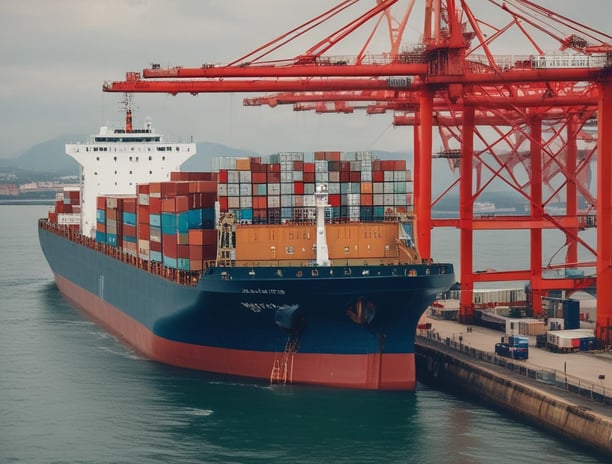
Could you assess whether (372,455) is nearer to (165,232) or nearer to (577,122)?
(165,232)

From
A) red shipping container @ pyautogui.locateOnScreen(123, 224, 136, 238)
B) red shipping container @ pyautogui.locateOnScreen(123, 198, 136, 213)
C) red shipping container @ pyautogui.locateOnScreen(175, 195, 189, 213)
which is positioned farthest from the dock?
red shipping container @ pyautogui.locateOnScreen(123, 198, 136, 213)

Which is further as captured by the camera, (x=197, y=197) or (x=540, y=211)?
(x=540, y=211)

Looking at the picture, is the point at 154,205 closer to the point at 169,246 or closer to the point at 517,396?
the point at 169,246

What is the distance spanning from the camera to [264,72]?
38.7m

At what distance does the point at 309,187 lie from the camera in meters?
35.1

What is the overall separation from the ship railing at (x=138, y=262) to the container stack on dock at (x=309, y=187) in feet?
7.73

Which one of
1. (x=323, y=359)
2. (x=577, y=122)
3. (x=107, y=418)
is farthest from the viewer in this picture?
(x=577, y=122)

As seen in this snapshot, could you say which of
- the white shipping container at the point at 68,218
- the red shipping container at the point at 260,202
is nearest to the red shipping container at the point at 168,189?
the red shipping container at the point at 260,202

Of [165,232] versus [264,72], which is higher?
[264,72]

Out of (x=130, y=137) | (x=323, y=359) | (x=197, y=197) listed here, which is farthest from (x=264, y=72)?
(x=130, y=137)

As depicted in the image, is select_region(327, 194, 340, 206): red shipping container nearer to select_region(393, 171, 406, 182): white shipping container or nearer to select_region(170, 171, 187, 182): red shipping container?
select_region(393, 171, 406, 182): white shipping container

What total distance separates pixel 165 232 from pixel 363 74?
8.93 m

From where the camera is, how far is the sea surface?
2712 cm

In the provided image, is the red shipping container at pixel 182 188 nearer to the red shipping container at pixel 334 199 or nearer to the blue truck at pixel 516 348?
the red shipping container at pixel 334 199
